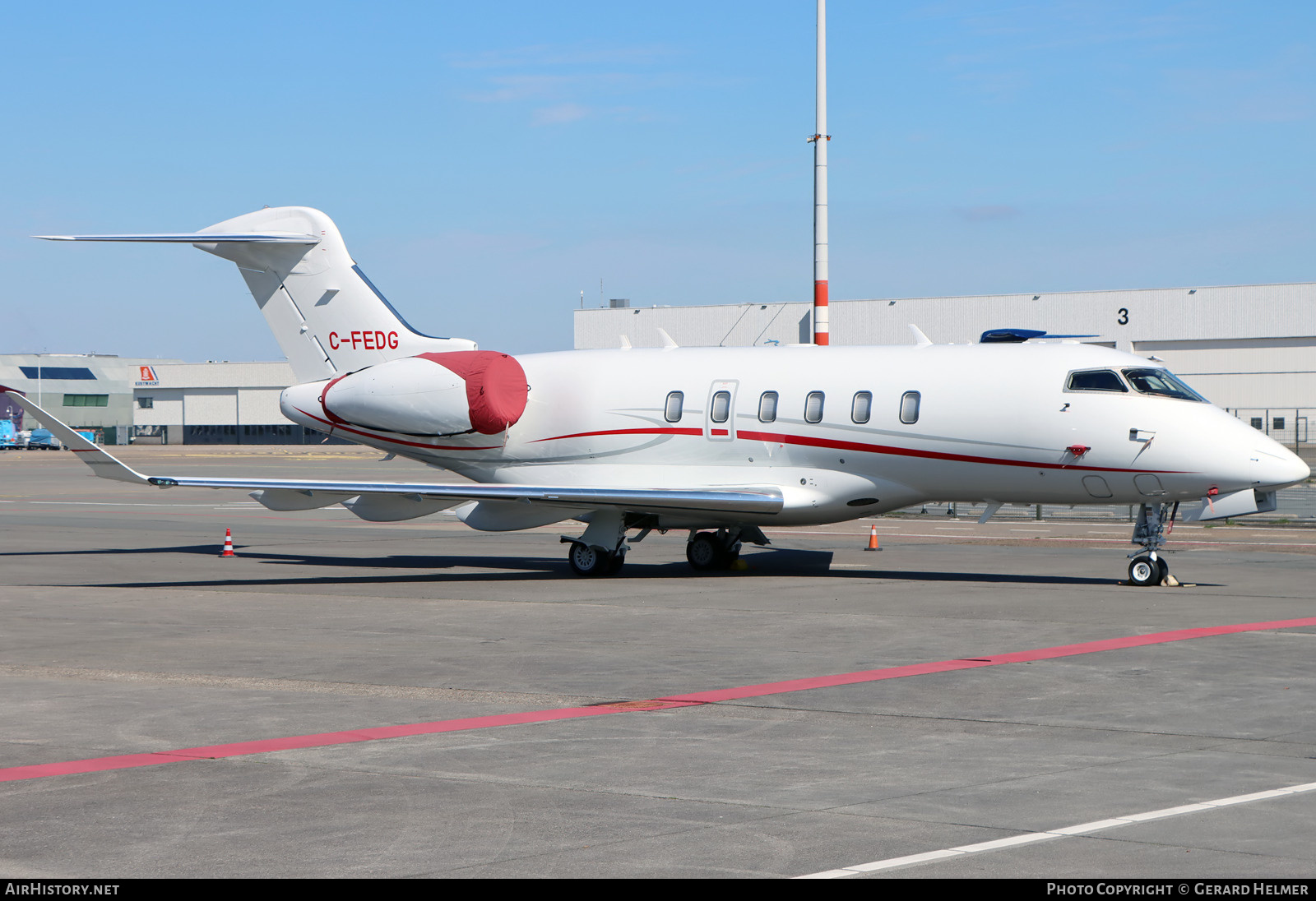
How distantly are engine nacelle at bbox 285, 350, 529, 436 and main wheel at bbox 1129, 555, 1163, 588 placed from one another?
9.70 meters

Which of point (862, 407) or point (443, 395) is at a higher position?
point (443, 395)

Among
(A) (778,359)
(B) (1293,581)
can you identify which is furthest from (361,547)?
(B) (1293,581)

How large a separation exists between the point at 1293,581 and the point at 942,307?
57939 mm

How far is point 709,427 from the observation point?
70.8 feet

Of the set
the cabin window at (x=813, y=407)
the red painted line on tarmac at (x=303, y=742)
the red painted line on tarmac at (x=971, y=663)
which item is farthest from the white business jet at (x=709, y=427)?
the red painted line on tarmac at (x=303, y=742)

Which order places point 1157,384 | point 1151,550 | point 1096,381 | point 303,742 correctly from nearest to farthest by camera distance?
1. point 303,742
2. point 1157,384
3. point 1096,381
4. point 1151,550

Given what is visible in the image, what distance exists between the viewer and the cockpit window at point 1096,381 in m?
19.0

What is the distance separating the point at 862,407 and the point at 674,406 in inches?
121

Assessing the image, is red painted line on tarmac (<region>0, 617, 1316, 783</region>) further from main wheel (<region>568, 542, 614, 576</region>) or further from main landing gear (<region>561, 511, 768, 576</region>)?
main wheel (<region>568, 542, 614, 576</region>)

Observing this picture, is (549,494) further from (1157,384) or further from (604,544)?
(1157,384)

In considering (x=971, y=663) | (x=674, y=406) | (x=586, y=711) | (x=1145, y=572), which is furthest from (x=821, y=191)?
(x=586, y=711)

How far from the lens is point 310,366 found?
974 inches

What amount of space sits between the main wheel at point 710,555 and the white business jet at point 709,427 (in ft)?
0.11
